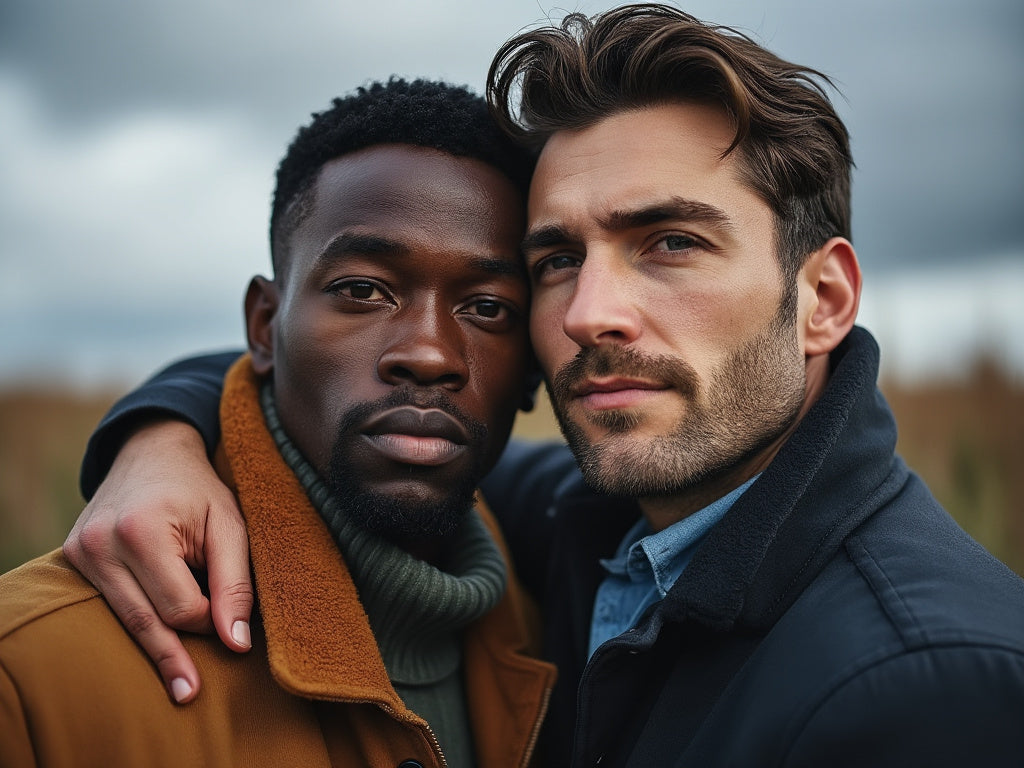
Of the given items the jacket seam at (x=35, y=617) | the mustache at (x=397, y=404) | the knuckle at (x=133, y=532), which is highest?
the mustache at (x=397, y=404)

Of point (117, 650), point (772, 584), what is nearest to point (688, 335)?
point (772, 584)

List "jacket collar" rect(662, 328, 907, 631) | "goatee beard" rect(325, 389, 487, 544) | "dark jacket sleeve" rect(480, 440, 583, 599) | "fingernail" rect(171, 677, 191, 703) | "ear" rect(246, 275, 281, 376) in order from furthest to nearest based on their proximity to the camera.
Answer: "dark jacket sleeve" rect(480, 440, 583, 599)
"ear" rect(246, 275, 281, 376)
"goatee beard" rect(325, 389, 487, 544)
"jacket collar" rect(662, 328, 907, 631)
"fingernail" rect(171, 677, 191, 703)

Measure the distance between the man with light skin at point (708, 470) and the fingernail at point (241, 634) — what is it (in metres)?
0.02

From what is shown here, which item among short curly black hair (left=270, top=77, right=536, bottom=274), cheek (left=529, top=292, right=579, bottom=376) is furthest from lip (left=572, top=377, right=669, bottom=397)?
short curly black hair (left=270, top=77, right=536, bottom=274)

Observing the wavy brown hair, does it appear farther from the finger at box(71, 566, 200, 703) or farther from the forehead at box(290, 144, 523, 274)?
the finger at box(71, 566, 200, 703)

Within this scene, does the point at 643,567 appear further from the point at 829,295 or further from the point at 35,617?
the point at 35,617

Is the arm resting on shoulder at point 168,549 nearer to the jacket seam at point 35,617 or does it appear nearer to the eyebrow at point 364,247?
the jacket seam at point 35,617

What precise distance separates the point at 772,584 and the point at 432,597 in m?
0.88

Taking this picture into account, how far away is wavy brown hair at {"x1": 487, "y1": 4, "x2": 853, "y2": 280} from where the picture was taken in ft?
7.96

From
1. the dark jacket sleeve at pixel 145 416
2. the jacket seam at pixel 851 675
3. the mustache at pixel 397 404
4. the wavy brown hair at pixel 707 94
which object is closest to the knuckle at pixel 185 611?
the mustache at pixel 397 404

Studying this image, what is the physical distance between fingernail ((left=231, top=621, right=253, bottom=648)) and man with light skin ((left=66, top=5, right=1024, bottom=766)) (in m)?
0.02

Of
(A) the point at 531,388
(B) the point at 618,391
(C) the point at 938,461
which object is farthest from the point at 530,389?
(C) the point at 938,461

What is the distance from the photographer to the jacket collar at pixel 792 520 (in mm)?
2023

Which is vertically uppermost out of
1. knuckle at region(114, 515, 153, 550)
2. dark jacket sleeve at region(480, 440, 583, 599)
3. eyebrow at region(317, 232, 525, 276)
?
eyebrow at region(317, 232, 525, 276)
